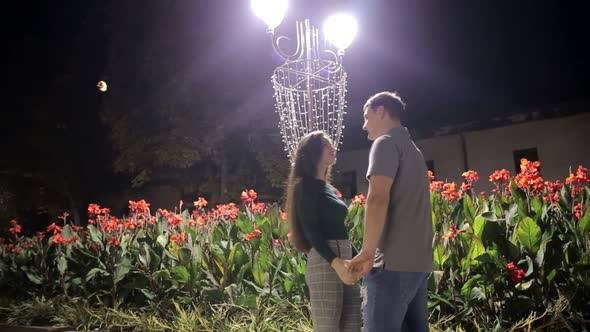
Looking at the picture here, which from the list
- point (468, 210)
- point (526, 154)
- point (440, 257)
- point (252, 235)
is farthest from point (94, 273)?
point (526, 154)

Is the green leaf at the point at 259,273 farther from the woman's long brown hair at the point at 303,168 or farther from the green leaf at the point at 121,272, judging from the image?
the woman's long brown hair at the point at 303,168

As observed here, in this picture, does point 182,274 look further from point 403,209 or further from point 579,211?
point 579,211

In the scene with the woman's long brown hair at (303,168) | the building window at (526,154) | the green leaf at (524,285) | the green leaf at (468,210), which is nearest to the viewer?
the woman's long brown hair at (303,168)

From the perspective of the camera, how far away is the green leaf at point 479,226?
3.35m

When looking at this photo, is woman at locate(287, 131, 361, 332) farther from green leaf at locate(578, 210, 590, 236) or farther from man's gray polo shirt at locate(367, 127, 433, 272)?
green leaf at locate(578, 210, 590, 236)

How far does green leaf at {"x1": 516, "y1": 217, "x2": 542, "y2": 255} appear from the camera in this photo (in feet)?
→ 10.4

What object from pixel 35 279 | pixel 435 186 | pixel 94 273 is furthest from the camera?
pixel 35 279

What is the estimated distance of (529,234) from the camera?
3205 millimetres

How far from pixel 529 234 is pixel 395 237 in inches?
60.4

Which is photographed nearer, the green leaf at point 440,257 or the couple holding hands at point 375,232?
the couple holding hands at point 375,232

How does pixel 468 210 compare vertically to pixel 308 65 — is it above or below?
below

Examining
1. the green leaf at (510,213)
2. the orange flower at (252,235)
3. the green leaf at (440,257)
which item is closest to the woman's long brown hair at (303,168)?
the green leaf at (440,257)

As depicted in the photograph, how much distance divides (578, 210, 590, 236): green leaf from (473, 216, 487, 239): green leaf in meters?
0.61

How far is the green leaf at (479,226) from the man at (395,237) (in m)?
1.28
